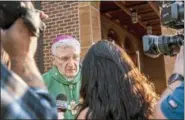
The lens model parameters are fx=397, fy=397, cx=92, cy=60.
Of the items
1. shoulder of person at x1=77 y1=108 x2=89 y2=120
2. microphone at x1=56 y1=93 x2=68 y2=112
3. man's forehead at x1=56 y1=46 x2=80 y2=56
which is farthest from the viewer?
man's forehead at x1=56 y1=46 x2=80 y2=56

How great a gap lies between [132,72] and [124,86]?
133 mm

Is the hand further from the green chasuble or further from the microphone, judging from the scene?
the green chasuble

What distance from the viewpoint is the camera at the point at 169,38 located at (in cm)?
172

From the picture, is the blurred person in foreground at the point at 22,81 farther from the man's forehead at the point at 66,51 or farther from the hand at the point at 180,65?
the man's forehead at the point at 66,51

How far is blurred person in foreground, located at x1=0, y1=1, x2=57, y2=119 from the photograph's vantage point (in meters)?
1.02

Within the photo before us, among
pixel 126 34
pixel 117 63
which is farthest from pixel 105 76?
pixel 126 34

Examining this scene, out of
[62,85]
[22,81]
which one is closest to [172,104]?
[22,81]

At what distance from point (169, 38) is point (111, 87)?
37 cm

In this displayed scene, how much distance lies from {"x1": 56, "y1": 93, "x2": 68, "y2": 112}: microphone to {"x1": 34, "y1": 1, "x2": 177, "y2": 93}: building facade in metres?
1.19

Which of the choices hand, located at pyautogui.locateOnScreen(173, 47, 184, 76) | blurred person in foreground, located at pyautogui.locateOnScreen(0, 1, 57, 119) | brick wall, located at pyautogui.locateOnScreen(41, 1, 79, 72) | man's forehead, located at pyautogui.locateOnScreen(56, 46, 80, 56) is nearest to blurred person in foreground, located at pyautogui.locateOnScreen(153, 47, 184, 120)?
hand, located at pyautogui.locateOnScreen(173, 47, 184, 76)

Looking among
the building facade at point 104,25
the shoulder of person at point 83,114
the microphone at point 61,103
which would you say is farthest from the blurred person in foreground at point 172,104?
the building facade at point 104,25

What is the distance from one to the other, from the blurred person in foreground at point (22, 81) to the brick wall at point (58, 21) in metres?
5.58

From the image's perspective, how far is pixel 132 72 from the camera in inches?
82.0

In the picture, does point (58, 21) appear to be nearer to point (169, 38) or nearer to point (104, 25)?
point (104, 25)
